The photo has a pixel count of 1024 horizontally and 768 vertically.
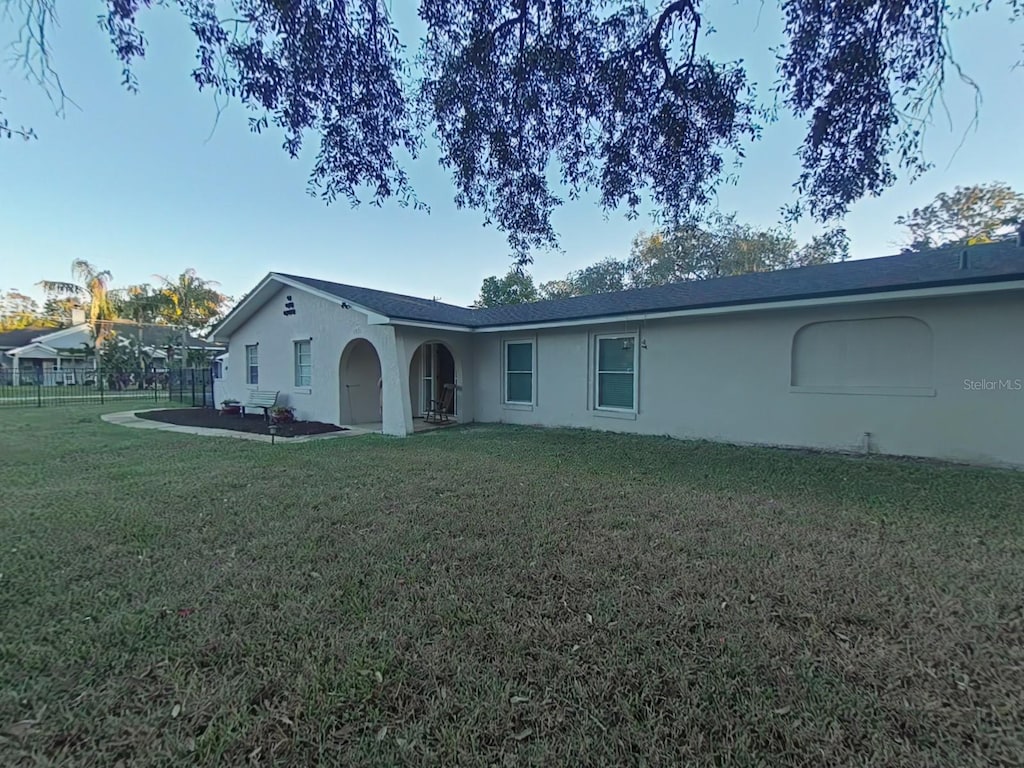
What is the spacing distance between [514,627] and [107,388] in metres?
33.1

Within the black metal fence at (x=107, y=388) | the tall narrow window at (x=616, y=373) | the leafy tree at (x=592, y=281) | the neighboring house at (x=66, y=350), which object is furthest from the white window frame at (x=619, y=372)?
the neighboring house at (x=66, y=350)

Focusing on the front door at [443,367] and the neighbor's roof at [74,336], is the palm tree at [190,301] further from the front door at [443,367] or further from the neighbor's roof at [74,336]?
the front door at [443,367]

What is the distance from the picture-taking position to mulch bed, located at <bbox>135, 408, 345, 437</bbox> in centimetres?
1107

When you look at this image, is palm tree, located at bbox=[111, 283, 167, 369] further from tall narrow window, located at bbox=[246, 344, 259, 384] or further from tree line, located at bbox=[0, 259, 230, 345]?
tall narrow window, located at bbox=[246, 344, 259, 384]

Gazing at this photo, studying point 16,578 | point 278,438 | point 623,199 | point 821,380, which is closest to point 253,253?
point 278,438

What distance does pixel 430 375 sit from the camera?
13.9m

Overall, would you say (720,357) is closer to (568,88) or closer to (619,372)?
(619,372)

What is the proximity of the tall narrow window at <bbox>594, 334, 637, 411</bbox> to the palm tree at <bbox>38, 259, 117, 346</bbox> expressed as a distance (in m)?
34.2

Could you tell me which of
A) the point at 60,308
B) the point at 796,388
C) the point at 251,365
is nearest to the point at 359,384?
the point at 251,365

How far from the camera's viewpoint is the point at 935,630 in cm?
264

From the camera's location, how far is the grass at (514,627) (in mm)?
1925

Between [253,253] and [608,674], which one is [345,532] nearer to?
[608,674]

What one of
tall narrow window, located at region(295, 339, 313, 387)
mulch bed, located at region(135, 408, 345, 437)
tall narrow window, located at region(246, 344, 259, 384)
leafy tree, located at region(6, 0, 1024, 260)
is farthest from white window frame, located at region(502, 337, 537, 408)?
tall narrow window, located at region(246, 344, 259, 384)

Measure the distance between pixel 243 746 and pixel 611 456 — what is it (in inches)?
251
